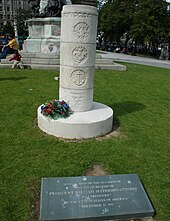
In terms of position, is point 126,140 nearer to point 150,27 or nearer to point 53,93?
point 53,93

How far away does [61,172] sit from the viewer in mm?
3574

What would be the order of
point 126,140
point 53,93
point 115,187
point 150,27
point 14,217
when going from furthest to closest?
point 150,27 < point 53,93 < point 126,140 < point 115,187 < point 14,217

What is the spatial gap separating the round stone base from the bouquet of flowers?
0.10m

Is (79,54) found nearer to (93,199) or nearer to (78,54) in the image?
(78,54)

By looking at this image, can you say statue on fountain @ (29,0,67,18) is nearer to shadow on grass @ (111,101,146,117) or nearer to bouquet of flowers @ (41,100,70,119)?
shadow on grass @ (111,101,146,117)

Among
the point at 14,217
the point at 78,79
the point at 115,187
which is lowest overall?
the point at 14,217

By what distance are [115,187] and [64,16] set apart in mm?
3438

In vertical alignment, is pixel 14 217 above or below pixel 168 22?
below

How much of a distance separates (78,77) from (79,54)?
50 cm

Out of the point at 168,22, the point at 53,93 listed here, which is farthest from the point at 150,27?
the point at 53,93

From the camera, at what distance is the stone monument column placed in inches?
175

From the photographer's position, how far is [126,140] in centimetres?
482

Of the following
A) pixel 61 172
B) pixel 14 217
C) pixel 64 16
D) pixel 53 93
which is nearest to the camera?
pixel 14 217

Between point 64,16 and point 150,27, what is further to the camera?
point 150,27
